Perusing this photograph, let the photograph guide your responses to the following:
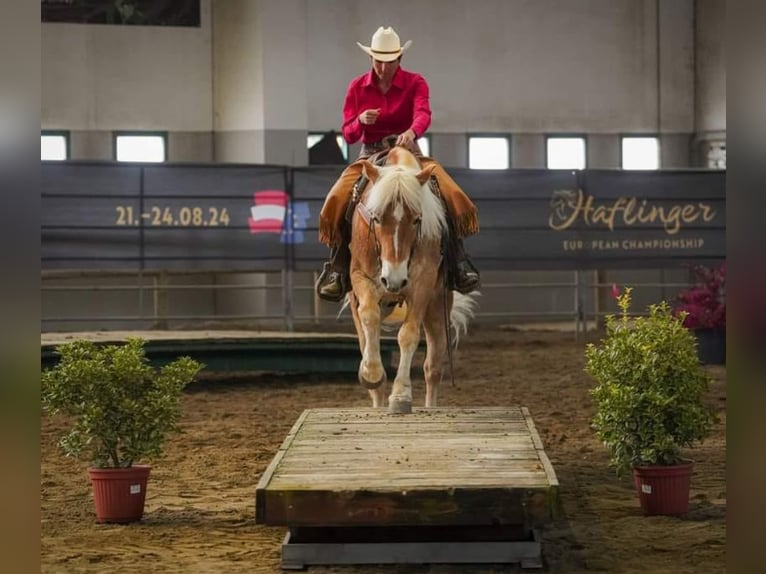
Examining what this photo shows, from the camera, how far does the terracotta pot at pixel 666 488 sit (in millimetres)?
4984

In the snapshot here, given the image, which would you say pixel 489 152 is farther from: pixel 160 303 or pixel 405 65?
pixel 160 303

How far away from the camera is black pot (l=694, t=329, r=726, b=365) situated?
11.6 meters

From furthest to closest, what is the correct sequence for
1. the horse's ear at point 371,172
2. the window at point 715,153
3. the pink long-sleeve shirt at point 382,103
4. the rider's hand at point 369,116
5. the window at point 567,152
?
the window at point 567,152, the window at point 715,153, the pink long-sleeve shirt at point 382,103, the rider's hand at point 369,116, the horse's ear at point 371,172

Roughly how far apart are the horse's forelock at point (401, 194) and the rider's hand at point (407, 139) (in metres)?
0.54

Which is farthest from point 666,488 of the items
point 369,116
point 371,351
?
point 369,116

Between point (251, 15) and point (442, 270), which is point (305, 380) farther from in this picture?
point (251, 15)

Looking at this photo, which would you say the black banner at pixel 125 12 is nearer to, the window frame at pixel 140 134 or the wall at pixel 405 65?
the wall at pixel 405 65

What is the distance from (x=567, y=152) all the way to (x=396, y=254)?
1266 centimetres

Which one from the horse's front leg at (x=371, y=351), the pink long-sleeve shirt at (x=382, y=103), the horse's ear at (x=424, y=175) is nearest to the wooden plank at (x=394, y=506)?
the horse's front leg at (x=371, y=351)

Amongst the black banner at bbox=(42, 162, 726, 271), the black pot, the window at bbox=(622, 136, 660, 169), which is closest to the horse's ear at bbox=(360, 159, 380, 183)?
the black banner at bbox=(42, 162, 726, 271)

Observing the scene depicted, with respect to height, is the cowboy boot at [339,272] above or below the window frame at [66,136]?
below
